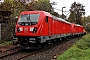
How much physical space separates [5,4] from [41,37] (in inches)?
474

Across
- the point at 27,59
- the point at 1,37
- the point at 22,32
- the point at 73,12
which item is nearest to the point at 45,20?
the point at 22,32

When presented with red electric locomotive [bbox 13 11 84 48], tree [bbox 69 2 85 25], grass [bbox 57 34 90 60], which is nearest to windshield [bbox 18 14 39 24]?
red electric locomotive [bbox 13 11 84 48]

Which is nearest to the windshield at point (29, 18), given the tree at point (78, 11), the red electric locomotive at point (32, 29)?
the red electric locomotive at point (32, 29)

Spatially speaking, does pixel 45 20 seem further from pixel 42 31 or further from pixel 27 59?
pixel 27 59

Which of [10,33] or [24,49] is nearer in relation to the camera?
[24,49]

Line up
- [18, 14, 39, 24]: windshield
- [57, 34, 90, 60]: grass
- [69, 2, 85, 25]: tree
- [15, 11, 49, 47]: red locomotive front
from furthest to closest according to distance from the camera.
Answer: [69, 2, 85, 25]: tree
[18, 14, 39, 24]: windshield
[15, 11, 49, 47]: red locomotive front
[57, 34, 90, 60]: grass

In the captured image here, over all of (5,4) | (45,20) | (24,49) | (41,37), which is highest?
(5,4)

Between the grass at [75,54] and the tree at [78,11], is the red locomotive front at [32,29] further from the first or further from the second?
the tree at [78,11]

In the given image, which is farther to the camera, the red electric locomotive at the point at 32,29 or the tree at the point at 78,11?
the tree at the point at 78,11

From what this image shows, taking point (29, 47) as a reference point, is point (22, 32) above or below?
above

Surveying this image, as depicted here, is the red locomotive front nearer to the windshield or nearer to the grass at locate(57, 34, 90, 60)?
the windshield

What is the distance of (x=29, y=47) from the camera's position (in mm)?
14531

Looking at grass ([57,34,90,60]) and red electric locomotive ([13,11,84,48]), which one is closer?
grass ([57,34,90,60])

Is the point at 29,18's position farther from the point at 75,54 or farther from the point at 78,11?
the point at 78,11
